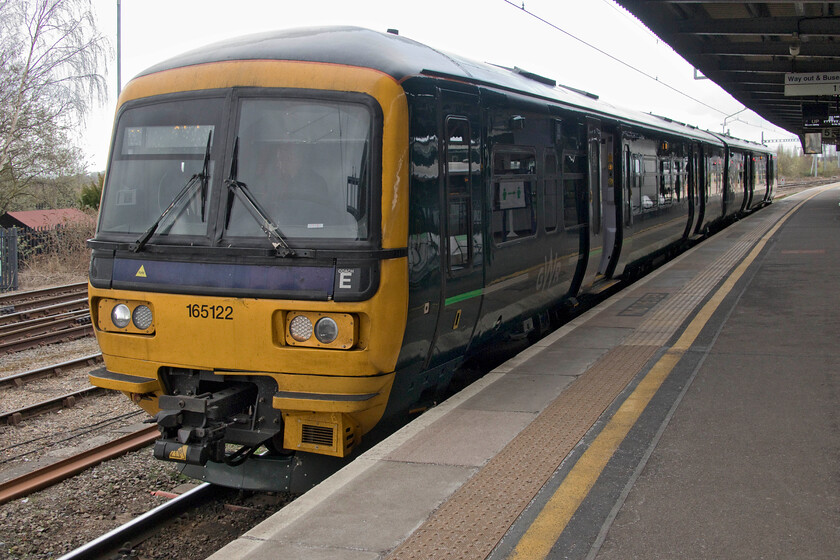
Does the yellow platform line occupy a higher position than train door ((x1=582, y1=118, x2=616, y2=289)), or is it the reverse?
train door ((x1=582, y1=118, x2=616, y2=289))

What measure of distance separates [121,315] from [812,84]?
18.6 meters

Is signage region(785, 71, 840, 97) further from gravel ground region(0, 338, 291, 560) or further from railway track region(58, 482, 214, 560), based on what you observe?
railway track region(58, 482, 214, 560)

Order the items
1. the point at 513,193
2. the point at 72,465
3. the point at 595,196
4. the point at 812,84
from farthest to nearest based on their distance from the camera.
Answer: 1. the point at 812,84
2. the point at 595,196
3. the point at 513,193
4. the point at 72,465

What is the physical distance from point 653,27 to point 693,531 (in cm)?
1207

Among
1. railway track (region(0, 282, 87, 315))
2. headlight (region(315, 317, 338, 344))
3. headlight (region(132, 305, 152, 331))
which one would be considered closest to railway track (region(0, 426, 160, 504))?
headlight (region(132, 305, 152, 331))

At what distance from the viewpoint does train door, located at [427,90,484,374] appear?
5531mm

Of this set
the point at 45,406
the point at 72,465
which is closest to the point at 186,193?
the point at 72,465

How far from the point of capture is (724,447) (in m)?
4.70

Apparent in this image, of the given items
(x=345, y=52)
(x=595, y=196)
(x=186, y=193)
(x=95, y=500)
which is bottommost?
(x=95, y=500)

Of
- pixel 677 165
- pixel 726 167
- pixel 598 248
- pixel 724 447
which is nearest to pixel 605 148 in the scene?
pixel 598 248

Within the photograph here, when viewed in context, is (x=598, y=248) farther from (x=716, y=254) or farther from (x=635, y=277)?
(x=716, y=254)

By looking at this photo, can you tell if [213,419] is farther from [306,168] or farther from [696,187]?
[696,187]

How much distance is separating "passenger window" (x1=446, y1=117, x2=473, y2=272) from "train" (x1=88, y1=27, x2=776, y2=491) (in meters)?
0.02

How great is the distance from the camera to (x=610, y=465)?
14.4 feet
